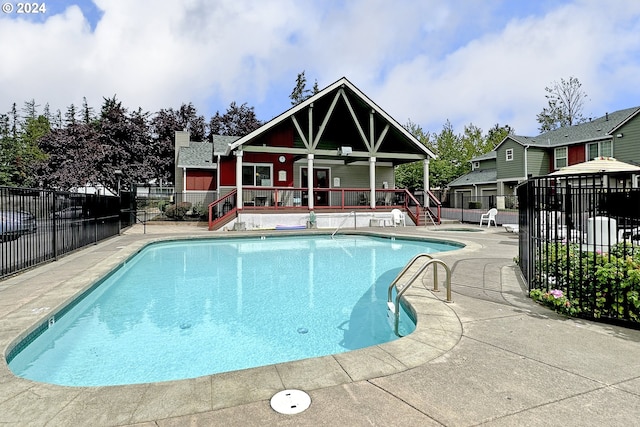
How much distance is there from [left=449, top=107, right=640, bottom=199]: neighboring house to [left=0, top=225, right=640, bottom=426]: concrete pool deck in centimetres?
2161

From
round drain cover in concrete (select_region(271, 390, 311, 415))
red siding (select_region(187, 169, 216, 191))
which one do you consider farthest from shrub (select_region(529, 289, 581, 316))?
red siding (select_region(187, 169, 216, 191))

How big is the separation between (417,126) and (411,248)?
123 ft

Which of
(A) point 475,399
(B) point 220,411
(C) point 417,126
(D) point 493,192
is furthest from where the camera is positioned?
(C) point 417,126

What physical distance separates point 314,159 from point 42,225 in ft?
46.6

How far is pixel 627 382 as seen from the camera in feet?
8.07

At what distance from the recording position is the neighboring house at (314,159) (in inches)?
669

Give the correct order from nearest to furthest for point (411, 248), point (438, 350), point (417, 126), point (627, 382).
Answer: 1. point (627, 382)
2. point (438, 350)
3. point (411, 248)
4. point (417, 126)

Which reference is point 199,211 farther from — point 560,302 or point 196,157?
point 560,302

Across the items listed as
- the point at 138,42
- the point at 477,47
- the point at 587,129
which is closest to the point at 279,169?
the point at 138,42

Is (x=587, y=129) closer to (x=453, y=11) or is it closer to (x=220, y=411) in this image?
(x=453, y=11)

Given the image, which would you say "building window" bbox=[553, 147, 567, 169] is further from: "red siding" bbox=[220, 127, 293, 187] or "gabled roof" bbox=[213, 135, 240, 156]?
"gabled roof" bbox=[213, 135, 240, 156]

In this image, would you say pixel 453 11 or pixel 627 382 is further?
pixel 453 11

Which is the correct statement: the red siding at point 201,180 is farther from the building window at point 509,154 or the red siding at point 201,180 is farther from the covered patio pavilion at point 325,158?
the building window at point 509,154

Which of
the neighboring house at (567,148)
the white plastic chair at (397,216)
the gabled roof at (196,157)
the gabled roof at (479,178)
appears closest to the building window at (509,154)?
the neighboring house at (567,148)
